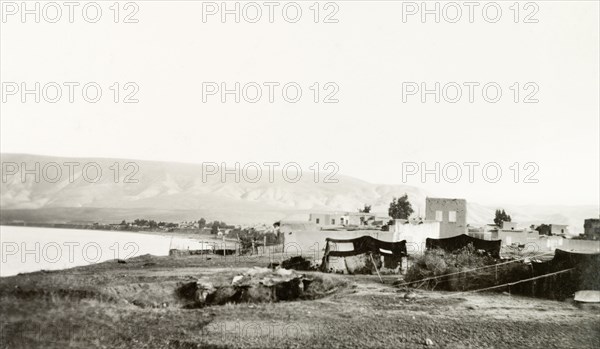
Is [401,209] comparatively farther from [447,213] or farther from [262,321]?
[262,321]

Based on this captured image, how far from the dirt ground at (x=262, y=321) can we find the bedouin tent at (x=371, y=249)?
673 cm

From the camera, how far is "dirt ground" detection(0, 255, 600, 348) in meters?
8.65

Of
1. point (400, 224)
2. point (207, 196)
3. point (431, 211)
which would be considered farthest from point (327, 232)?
point (207, 196)

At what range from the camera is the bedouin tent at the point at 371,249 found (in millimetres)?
20797

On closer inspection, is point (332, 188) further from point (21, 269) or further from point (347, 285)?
point (21, 269)

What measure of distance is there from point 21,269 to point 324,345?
761 centimetres

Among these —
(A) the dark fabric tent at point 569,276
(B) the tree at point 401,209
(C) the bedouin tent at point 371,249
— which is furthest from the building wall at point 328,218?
(A) the dark fabric tent at point 569,276

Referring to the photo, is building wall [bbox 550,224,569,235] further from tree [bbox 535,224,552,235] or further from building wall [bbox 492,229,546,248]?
building wall [bbox 492,229,546,248]

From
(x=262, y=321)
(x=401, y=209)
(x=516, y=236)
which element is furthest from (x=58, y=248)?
(x=401, y=209)

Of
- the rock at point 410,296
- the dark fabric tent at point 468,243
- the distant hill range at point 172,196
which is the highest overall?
the distant hill range at point 172,196

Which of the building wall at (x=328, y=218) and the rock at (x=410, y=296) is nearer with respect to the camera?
the rock at (x=410, y=296)

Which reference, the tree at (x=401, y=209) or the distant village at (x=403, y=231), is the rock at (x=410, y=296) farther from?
Answer: the tree at (x=401, y=209)

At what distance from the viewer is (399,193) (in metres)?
136

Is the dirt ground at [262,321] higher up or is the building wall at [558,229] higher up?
the dirt ground at [262,321]
